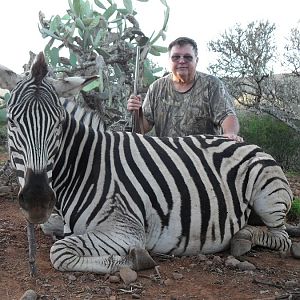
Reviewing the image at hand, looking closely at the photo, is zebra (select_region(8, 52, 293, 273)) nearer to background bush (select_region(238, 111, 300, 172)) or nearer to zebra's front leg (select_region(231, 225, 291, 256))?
zebra's front leg (select_region(231, 225, 291, 256))

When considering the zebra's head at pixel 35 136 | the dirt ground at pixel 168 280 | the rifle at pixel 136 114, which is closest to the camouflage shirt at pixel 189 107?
the rifle at pixel 136 114

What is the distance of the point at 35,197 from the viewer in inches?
113

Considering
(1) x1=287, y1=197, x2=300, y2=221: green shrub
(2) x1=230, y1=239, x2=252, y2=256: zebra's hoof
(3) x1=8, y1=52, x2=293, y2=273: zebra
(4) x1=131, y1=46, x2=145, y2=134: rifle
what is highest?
(4) x1=131, y1=46, x2=145, y2=134: rifle

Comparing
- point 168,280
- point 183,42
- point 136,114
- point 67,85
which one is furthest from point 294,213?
point 67,85

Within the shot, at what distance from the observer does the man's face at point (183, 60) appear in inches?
210

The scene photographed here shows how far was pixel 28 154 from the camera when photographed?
2.96 metres

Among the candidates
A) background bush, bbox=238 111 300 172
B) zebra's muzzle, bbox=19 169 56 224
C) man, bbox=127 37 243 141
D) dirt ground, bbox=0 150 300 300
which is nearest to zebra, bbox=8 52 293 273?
zebra's muzzle, bbox=19 169 56 224

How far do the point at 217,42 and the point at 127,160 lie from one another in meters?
8.66

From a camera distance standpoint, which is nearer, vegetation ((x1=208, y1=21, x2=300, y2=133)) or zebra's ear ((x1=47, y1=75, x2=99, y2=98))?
zebra's ear ((x1=47, y1=75, x2=99, y2=98))

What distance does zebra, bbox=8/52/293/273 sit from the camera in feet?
10.0

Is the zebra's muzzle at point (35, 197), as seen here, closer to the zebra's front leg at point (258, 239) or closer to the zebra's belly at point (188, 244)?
the zebra's belly at point (188, 244)

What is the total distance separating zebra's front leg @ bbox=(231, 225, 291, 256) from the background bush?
4.91 m

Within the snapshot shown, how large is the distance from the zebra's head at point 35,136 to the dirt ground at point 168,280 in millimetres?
490

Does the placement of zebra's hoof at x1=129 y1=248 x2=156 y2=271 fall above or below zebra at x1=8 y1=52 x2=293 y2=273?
below
